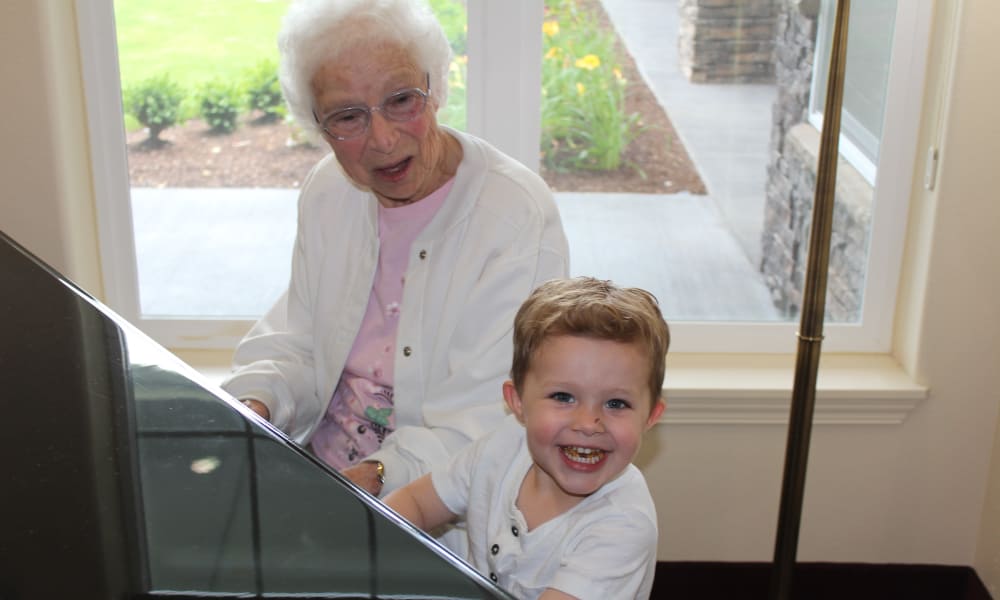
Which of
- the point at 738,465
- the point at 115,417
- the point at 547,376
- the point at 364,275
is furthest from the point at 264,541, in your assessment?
the point at 738,465

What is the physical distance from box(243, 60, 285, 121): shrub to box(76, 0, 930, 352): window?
22cm

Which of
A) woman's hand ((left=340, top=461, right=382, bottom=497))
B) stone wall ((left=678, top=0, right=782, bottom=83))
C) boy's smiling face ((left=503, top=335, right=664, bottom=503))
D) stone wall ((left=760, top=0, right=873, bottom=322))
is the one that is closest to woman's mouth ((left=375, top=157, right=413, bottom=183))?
woman's hand ((left=340, top=461, right=382, bottom=497))

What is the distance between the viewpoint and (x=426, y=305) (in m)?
1.69

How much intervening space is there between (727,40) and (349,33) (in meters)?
1.11

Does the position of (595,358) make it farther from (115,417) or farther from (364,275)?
(364,275)

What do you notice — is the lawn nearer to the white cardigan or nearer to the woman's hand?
the white cardigan

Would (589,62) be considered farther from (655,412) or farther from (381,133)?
(655,412)

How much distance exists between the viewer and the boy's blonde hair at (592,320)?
3.74 feet

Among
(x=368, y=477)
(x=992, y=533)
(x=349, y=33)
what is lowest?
(x=992, y=533)

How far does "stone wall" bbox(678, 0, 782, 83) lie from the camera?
2.40 metres

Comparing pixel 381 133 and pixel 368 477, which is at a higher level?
pixel 381 133

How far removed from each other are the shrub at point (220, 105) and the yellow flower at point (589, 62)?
A: 0.80 meters

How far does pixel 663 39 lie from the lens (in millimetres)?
2439

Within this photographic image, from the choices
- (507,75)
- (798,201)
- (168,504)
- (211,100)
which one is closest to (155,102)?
(211,100)
